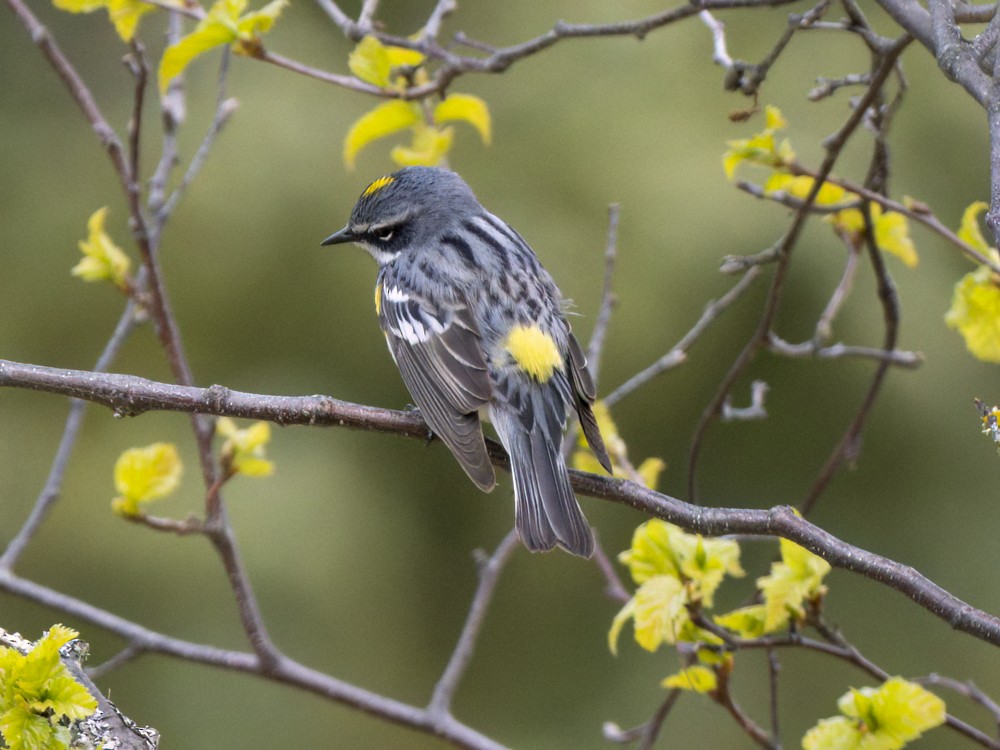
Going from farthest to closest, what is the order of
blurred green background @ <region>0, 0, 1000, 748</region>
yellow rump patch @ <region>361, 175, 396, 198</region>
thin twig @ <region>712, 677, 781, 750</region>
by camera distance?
blurred green background @ <region>0, 0, 1000, 748</region> < yellow rump patch @ <region>361, 175, 396, 198</region> < thin twig @ <region>712, 677, 781, 750</region>

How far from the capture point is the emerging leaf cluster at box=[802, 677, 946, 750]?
183 cm

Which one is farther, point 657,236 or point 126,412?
point 657,236

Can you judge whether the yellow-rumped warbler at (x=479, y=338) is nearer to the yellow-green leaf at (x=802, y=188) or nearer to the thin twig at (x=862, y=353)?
the thin twig at (x=862, y=353)

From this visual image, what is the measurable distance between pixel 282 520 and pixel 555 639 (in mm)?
1512

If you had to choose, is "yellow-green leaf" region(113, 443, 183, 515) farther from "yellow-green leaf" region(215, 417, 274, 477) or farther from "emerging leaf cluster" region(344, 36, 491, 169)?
"emerging leaf cluster" region(344, 36, 491, 169)

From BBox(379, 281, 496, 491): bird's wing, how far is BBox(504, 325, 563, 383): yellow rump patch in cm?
8

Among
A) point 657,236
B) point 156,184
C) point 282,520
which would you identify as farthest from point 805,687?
point 156,184

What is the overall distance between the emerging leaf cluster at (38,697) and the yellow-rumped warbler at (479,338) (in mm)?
1079

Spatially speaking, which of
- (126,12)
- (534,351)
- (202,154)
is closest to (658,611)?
(534,351)

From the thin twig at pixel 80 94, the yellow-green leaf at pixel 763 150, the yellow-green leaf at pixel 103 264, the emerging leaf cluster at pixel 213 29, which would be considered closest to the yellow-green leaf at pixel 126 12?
the emerging leaf cluster at pixel 213 29

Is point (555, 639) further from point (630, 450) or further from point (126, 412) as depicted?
point (126, 412)

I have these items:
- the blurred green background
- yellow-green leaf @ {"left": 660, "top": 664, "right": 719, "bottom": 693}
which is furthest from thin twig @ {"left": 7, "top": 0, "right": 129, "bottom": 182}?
the blurred green background

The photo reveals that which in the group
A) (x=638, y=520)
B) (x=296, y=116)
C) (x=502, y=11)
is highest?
(x=502, y=11)

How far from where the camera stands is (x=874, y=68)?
7.95 feet
